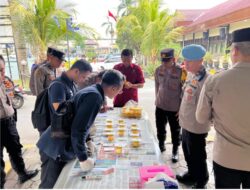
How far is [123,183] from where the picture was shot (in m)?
1.18

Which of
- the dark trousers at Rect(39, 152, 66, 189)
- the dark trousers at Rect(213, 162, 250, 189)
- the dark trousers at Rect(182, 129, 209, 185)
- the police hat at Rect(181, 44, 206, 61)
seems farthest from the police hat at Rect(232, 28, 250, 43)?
the dark trousers at Rect(39, 152, 66, 189)

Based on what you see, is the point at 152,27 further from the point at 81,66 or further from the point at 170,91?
the point at 81,66

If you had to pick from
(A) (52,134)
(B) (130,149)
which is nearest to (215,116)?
(B) (130,149)

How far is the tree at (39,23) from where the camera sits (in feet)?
22.9

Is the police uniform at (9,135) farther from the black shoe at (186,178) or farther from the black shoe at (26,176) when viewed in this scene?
the black shoe at (186,178)

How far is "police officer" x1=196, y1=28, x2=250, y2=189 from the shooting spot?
3.96 ft

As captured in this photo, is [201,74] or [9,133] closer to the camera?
[201,74]

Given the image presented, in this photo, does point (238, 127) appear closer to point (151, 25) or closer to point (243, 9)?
point (243, 9)

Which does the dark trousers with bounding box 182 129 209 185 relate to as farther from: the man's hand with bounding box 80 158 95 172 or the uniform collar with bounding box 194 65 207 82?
the man's hand with bounding box 80 158 95 172

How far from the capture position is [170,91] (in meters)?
2.56

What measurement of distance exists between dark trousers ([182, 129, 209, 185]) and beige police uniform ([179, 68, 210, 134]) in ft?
0.21

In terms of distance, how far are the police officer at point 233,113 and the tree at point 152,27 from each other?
334 inches

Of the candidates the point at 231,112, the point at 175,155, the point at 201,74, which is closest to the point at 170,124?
the point at 175,155

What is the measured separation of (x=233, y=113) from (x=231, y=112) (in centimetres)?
1
